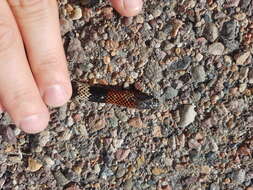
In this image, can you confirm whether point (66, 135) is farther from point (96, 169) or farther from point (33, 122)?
point (33, 122)

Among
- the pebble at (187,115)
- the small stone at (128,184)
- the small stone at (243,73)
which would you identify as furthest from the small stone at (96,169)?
the small stone at (243,73)

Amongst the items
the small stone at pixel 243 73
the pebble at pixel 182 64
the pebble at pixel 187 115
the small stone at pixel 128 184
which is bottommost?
the small stone at pixel 128 184

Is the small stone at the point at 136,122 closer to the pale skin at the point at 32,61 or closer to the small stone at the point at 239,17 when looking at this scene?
the pale skin at the point at 32,61

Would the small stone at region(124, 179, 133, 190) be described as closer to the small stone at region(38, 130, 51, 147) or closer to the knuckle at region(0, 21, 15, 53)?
the small stone at region(38, 130, 51, 147)

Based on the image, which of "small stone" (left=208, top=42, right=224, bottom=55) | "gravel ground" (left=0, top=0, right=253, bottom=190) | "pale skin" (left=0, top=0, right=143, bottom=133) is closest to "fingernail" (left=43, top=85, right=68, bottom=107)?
"pale skin" (left=0, top=0, right=143, bottom=133)

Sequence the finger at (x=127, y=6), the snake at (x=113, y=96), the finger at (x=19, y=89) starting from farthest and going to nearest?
the snake at (x=113, y=96) → the finger at (x=127, y=6) → the finger at (x=19, y=89)

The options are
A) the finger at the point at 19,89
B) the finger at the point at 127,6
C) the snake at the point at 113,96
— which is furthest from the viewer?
the snake at the point at 113,96

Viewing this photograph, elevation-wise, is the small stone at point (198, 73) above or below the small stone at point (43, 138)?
above

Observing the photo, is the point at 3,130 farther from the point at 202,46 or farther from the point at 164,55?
the point at 202,46
